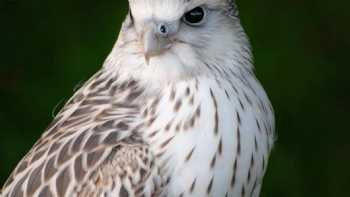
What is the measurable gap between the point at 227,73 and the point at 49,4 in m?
2.00

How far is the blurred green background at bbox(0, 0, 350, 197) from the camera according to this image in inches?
276

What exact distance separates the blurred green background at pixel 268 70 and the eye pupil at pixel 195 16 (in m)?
1.72

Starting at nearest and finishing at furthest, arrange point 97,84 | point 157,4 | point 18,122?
point 157,4 < point 97,84 < point 18,122

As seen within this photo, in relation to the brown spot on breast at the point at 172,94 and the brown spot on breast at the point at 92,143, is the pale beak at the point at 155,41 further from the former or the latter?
the brown spot on breast at the point at 92,143

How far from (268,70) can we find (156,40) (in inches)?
80.8

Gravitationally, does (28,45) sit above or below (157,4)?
below

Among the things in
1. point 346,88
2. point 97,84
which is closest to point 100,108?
point 97,84

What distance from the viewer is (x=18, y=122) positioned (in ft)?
23.2

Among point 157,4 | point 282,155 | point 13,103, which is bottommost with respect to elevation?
point 282,155

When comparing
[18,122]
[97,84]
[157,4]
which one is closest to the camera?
[157,4]

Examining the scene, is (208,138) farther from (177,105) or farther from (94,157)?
(94,157)

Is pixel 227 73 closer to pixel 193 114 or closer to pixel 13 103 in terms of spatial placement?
pixel 193 114

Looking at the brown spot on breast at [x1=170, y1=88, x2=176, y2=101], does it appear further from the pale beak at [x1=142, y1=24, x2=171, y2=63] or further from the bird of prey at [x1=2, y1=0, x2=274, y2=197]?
the pale beak at [x1=142, y1=24, x2=171, y2=63]

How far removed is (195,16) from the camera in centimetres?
523
